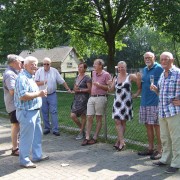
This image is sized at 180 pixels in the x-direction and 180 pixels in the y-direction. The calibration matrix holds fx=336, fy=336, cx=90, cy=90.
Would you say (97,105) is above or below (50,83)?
below

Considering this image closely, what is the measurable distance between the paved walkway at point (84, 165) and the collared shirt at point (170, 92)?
100cm

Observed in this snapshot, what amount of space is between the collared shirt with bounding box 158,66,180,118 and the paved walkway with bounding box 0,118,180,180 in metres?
1.00

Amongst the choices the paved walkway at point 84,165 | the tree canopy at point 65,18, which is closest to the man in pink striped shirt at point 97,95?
the paved walkway at point 84,165

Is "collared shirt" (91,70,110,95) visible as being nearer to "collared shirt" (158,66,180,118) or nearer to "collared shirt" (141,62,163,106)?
"collared shirt" (141,62,163,106)

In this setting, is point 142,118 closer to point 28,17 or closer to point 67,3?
point 67,3

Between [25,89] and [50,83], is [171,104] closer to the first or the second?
[25,89]

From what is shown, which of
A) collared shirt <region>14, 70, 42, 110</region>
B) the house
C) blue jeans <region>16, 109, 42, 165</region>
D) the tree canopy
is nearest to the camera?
collared shirt <region>14, 70, 42, 110</region>

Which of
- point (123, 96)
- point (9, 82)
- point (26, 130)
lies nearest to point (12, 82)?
point (9, 82)

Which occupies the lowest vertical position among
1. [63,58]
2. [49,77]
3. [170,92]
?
[170,92]

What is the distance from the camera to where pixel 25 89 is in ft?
18.4

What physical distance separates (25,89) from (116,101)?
1.99m

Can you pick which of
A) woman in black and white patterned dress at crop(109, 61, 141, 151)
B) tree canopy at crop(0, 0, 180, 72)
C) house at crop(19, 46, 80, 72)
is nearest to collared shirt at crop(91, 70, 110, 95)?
woman in black and white patterned dress at crop(109, 61, 141, 151)

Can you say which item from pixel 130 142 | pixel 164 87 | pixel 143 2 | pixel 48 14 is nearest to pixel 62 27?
pixel 48 14

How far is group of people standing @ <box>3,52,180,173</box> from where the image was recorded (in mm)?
5314
